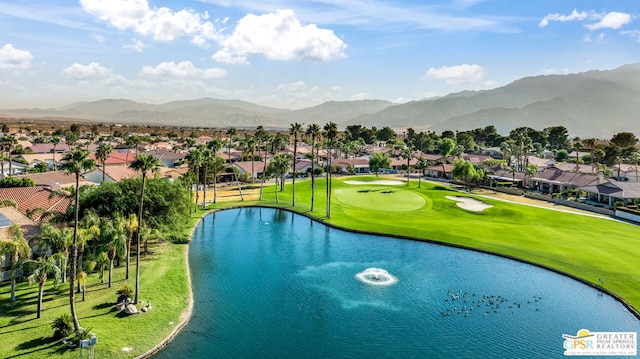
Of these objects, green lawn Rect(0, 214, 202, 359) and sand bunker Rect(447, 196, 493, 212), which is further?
sand bunker Rect(447, 196, 493, 212)

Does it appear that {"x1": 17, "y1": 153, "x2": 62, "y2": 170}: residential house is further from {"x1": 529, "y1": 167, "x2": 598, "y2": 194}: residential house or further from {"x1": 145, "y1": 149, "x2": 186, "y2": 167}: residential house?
{"x1": 529, "y1": 167, "x2": 598, "y2": 194}: residential house

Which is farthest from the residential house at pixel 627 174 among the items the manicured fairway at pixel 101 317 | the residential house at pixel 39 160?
the residential house at pixel 39 160

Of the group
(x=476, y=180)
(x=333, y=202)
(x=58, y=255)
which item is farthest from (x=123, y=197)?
(x=476, y=180)

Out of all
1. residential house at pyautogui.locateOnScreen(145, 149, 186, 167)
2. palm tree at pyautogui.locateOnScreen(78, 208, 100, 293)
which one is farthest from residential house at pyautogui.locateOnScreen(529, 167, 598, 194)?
residential house at pyautogui.locateOnScreen(145, 149, 186, 167)

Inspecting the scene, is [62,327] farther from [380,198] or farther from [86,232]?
[380,198]

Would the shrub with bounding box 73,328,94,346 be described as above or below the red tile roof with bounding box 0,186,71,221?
below

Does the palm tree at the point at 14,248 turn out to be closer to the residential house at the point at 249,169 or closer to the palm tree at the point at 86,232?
the palm tree at the point at 86,232

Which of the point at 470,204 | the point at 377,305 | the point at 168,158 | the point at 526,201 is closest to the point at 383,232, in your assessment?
the point at 377,305
